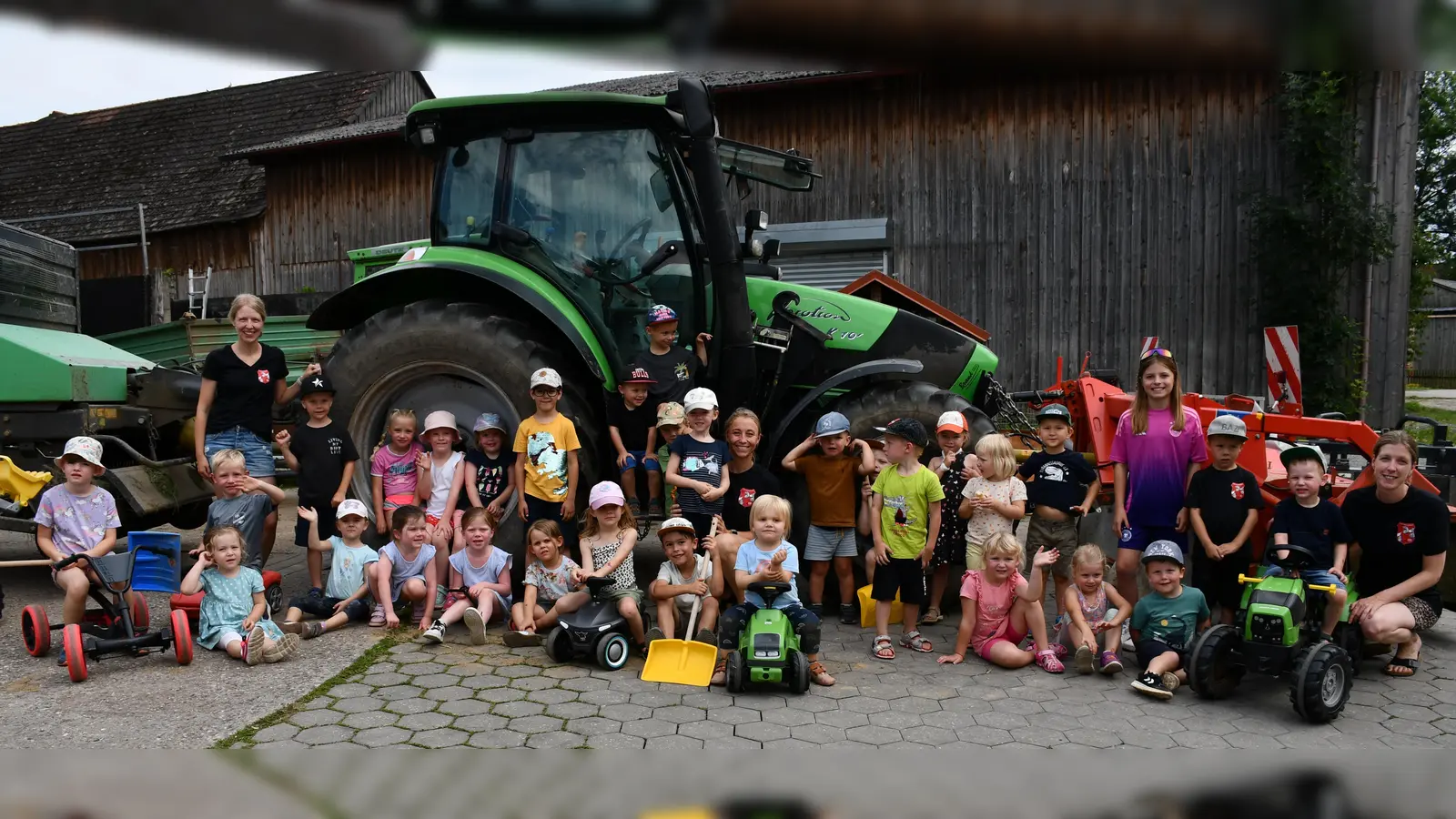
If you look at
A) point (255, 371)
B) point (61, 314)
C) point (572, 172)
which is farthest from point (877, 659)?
point (61, 314)

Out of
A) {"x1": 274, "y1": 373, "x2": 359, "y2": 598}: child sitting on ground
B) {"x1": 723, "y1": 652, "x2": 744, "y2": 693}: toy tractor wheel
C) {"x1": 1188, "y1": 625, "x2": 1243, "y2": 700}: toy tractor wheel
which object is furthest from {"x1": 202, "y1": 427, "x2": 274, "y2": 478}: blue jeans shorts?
{"x1": 1188, "y1": 625, "x2": 1243, "y2": 700}: toy tractor wheel

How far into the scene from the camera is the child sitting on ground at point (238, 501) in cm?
535

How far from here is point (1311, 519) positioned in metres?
4.62

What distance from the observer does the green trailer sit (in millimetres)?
5934

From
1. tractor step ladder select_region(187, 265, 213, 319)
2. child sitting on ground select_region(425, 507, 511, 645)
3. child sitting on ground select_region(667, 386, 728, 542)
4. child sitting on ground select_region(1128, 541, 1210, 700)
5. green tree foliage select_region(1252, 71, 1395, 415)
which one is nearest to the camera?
child sitting on ground select_region(1128, 541, 1210, 700)

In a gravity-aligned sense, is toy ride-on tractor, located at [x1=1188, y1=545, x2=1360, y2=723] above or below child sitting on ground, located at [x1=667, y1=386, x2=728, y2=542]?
below

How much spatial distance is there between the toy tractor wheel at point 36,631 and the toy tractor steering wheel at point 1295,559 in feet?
17.7

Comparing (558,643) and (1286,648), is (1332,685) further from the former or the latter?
(558,643)

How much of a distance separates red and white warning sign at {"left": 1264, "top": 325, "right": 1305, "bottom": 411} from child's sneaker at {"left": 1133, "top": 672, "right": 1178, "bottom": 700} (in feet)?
18.7

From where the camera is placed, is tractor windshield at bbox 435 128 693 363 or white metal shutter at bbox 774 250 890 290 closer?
tractor windshield at bbox 435 128 693 363

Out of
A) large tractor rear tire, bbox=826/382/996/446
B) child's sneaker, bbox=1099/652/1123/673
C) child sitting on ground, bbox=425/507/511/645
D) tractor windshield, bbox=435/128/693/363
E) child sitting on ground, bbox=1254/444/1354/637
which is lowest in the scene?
child's sneaker, bbox=1099/652/1123/673

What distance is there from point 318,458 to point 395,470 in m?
0.41

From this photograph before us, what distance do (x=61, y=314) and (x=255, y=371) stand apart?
2.51 meters

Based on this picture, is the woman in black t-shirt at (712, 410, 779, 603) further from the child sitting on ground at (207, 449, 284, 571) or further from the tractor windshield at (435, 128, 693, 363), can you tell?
the child sitting on ground at (207, 449, 284, 571)
